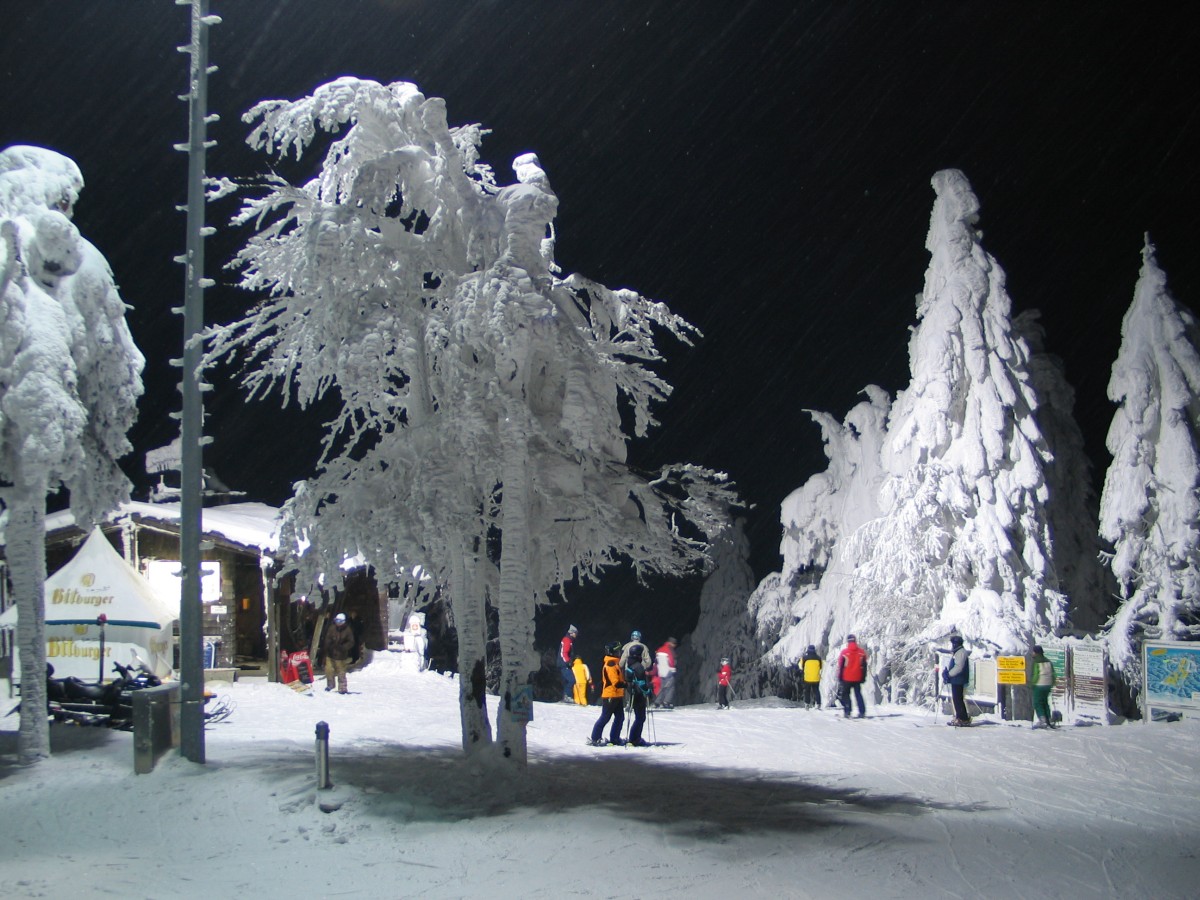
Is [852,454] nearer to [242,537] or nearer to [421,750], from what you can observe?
[242,537]

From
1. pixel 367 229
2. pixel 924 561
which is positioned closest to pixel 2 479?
→ pixel 367 229

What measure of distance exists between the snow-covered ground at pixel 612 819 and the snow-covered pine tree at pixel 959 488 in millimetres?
6801

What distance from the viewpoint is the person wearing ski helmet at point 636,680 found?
16516 millimetres

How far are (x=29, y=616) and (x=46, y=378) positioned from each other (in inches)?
124

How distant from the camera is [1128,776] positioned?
534 inches

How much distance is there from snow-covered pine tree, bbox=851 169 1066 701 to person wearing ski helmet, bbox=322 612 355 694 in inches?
487

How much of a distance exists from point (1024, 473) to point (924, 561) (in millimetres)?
3043

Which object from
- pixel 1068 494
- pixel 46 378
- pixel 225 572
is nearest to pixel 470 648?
pixel 46 378

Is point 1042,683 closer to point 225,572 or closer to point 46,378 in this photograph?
point 46,378

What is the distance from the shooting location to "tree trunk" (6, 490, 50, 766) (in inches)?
531

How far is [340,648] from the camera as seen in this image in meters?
22.4

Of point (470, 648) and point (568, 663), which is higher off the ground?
point (470, 648)

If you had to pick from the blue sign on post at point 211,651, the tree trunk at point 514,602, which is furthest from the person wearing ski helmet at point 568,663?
the tree trunk at point 514,602

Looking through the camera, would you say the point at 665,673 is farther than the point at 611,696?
Yes
